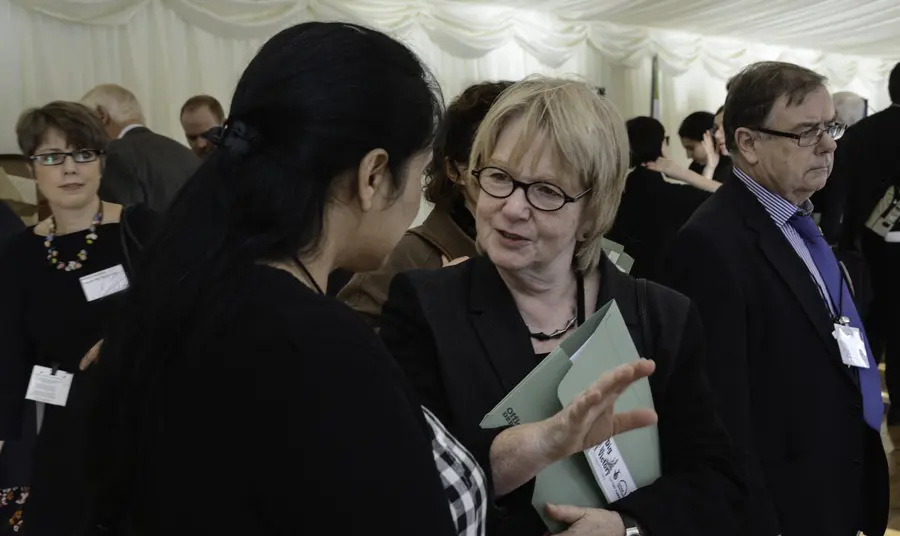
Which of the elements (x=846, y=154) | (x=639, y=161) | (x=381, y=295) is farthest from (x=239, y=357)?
(x=846, y=154)

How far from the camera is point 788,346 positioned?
6.24ft

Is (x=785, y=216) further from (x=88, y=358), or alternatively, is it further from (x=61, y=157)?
(x=61, y=157)

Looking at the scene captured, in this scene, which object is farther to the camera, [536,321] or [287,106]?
[536,321]

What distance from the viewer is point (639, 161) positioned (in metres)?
3.93

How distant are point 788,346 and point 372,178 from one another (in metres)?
1.38

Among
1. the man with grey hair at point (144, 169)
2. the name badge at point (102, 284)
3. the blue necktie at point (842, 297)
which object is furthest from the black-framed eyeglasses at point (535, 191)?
the man with grey hair at point (144, 169)

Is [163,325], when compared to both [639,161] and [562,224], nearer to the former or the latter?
[562,224]

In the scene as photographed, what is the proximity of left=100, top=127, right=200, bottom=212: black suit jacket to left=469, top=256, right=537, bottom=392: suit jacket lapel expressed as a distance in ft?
8.26

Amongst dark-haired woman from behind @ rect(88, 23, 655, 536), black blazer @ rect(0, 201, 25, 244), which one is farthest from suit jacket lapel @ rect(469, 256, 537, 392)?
black blazer @ rect(0, 201, 25, 244)

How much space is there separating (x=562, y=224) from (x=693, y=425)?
38cm

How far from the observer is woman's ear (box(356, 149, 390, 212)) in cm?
84

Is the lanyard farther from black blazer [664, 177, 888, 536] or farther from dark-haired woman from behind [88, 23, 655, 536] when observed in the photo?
dark-haired woman from behind [88, 23, 655, 536]

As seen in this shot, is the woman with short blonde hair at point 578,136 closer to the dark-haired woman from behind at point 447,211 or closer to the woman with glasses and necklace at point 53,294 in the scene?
the dark-haired woman from behind at point 447,211

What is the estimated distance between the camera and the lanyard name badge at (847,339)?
1.93 metres
